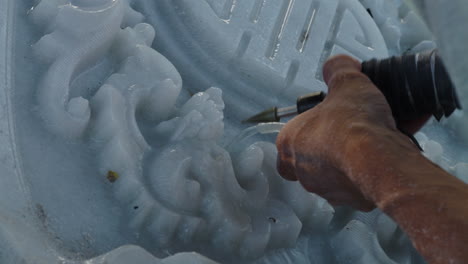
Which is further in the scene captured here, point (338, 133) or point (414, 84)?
point (414, 84)

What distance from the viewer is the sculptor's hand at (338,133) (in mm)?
875

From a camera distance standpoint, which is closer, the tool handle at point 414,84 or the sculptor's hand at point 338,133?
the sculptor's hand at point 338,133

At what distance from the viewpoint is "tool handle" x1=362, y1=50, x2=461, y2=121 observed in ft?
3.27

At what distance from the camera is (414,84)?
40.3 inches

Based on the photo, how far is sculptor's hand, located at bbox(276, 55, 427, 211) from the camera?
2.87 feet

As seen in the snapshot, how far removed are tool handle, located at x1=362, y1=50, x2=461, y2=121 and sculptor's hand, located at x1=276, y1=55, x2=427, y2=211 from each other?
4cm

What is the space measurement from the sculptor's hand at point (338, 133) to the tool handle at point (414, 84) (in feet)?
0.12

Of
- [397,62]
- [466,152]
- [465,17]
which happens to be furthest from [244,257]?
[466,152]

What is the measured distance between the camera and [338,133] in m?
0.89

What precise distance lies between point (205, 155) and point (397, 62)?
0.38 m

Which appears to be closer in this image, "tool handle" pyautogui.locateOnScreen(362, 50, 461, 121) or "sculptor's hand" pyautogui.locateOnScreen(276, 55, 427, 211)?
"sculptor's hand" pyautogui.locateOnScreen(276, 55, 427, 211)

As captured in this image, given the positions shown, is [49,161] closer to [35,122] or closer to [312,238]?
[35,122]

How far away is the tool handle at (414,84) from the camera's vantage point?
1.00 meters

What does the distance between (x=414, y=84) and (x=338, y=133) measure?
0.71 ft
